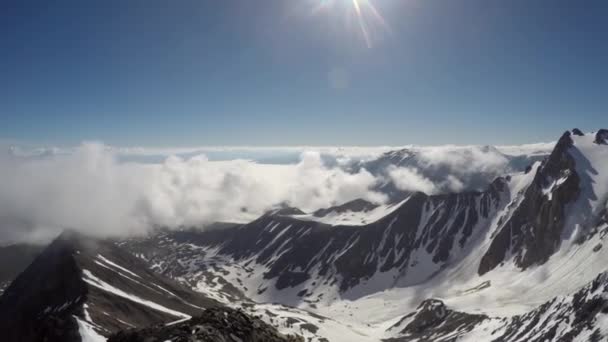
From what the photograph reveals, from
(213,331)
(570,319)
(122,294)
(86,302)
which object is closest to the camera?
(213,331)

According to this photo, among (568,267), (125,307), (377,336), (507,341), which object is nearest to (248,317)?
(507,341)

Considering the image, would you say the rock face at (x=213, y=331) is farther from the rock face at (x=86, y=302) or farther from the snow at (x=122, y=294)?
the snow at (x=122, y=294)

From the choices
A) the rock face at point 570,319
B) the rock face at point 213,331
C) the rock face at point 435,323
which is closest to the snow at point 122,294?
the rock face at point 435,323

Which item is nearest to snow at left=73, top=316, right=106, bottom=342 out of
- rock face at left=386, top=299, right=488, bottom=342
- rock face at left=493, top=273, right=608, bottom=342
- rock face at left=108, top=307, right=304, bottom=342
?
rock face at left=108, top=307, right=304, bottom=342

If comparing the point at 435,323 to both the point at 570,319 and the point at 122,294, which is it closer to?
the point at 570,319

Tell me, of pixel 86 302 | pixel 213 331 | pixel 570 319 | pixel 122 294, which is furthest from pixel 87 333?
pixel 570 319

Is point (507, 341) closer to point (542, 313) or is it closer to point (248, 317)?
point (542, 313)
